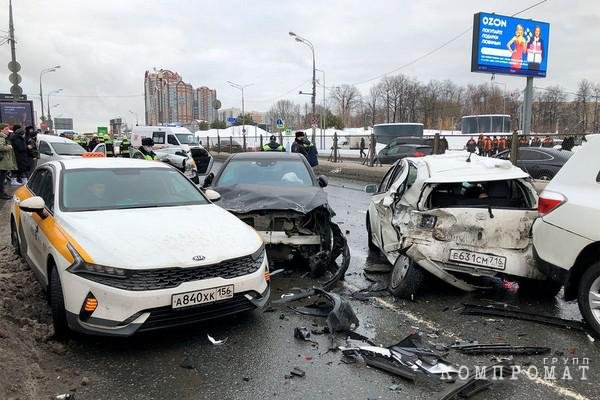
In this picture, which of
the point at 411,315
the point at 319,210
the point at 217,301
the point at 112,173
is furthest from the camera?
the point at 319,210

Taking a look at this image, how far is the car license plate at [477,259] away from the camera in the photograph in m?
5.05

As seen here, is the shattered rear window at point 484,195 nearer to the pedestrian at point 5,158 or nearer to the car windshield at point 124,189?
the car windshield at point 124,189

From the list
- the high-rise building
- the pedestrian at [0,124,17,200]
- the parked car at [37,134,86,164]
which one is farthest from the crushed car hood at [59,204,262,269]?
the high-rise building

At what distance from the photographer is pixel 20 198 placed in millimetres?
6312

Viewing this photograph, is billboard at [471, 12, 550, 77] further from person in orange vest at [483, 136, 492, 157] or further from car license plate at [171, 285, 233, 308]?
car license plate at [171, 285, 233, 308]

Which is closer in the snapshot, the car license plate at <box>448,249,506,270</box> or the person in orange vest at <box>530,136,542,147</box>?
the car license plate at <box>448,249,506,270</box>

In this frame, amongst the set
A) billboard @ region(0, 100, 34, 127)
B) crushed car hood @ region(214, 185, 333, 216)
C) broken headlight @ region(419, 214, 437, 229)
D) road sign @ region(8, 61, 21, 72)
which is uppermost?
road sign @ region(8, 61, 21, 72)

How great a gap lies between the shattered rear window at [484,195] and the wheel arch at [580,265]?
1.17 metres

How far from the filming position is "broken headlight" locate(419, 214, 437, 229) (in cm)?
531

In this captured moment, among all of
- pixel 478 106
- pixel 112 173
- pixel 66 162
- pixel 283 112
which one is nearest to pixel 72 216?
pixel 112 173

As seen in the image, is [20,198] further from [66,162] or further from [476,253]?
[476,253]

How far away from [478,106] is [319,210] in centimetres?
9537

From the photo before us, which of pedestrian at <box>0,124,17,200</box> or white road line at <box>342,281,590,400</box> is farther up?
pedestrian at <box>0,124,17,200</box>

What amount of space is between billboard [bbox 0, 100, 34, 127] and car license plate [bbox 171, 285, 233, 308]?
27.3 m
